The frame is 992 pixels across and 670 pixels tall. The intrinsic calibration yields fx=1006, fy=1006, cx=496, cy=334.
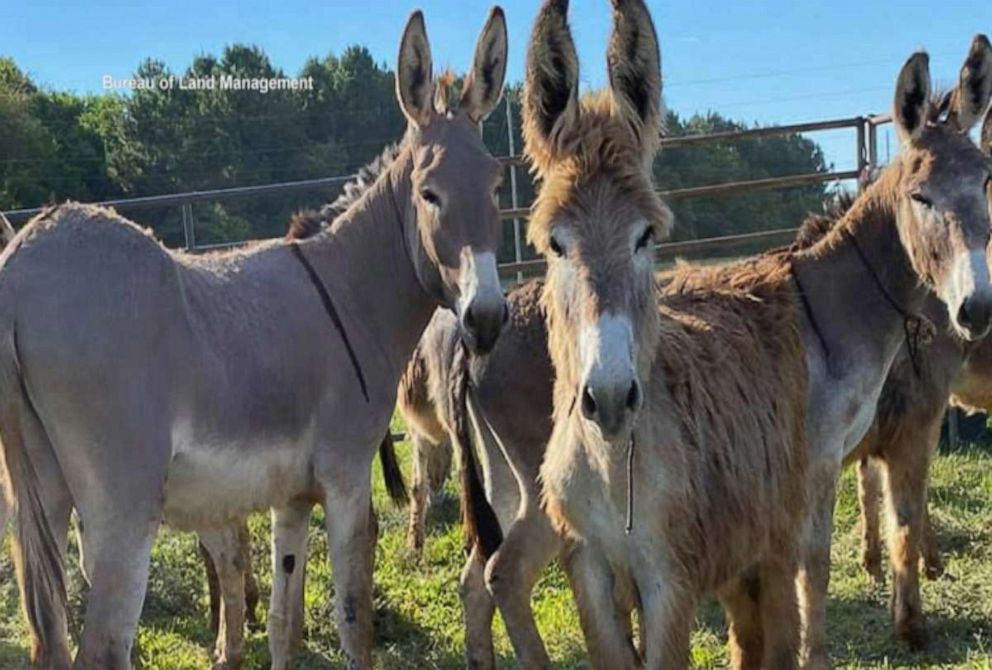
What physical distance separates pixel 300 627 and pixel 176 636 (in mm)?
963

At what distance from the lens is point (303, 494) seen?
12.1ft

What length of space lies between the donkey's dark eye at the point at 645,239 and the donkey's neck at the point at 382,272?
1.53 m

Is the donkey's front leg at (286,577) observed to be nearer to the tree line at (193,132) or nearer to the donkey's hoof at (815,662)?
the donkey's hoof at (815,662)

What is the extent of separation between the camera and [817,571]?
3.99 m

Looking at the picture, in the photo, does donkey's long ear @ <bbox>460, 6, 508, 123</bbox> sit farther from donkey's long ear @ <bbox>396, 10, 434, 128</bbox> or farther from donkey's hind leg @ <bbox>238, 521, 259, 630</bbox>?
donkey's hind leg @ <bbox>238, 521, 259, 630</bbox>

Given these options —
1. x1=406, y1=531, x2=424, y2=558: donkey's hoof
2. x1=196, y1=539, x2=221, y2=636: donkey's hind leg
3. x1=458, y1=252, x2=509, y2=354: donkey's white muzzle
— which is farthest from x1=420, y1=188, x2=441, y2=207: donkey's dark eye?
x1=406, y1=531, x2=424, y2=558: donkey's hoof

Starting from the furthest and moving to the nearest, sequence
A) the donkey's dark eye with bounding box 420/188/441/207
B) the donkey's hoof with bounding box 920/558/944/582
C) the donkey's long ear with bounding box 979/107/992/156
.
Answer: the donkey's hoof with bounding box 920/558/944/582 < the donkey's long ear with bounding box 979/107/992/156 < the donkey's dark eye with bounding box 420/188/441/207

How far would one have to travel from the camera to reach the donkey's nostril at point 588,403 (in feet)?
7.02

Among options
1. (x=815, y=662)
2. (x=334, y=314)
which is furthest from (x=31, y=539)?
(x=815, y=662)

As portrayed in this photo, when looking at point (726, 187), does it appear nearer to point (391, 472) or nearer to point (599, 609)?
point (391, 472)

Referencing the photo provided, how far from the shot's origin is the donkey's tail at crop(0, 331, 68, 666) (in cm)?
297

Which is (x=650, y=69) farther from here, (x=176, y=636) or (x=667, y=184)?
(x=667, y=184)

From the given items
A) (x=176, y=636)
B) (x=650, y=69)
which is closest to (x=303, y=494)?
(x=176, y=636)

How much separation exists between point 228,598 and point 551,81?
272 cm
